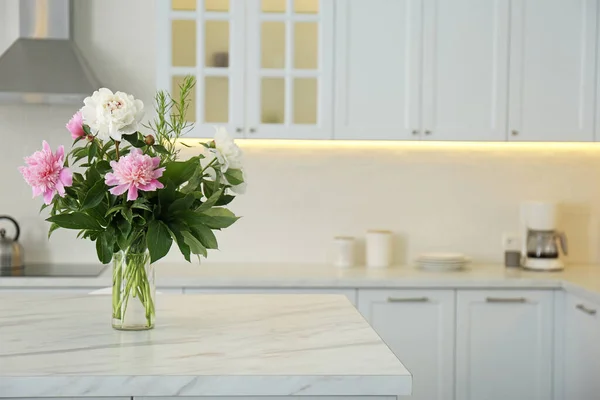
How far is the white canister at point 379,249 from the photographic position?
4246 mm

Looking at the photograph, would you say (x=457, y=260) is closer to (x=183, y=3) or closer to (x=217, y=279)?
(x=217, y=279)

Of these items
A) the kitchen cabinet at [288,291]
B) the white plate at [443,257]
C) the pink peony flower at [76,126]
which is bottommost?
the kitchen cabinet at [288,291]

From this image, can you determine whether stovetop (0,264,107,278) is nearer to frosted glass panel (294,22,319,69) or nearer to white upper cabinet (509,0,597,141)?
frosted glass panel (294,22,319,69)

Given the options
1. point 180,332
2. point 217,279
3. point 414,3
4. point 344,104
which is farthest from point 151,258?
point 414,3

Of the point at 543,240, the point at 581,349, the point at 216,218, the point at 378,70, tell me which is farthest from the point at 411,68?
the point at 216,218

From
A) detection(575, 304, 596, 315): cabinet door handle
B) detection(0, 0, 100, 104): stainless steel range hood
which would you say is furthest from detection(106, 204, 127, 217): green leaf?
detection(575, 304, 596, 315): cabinet door handle

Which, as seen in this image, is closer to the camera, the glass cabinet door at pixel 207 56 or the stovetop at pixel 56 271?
the stovetop at pixel 56 271

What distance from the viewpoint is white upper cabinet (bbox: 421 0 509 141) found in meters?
4.09

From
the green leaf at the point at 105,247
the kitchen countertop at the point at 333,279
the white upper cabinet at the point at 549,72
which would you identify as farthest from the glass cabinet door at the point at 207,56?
the green leaf at the point at 105,247

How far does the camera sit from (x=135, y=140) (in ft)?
6.82

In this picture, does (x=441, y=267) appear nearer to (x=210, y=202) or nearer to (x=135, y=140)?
(x=210, y=202)

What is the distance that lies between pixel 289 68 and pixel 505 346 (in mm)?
1615

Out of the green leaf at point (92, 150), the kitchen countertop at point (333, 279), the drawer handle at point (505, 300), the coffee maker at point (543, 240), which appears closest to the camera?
the green leaf at point (92, 150)

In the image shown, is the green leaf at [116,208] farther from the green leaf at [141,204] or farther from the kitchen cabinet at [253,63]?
the kitchen cabinet at [253,63]
